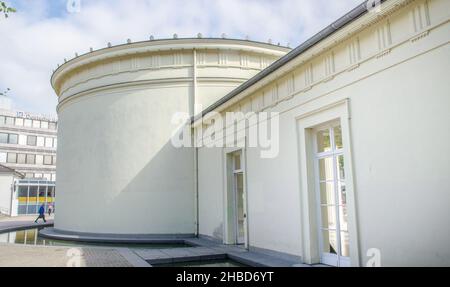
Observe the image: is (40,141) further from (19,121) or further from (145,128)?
(145,128)

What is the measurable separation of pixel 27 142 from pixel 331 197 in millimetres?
50604

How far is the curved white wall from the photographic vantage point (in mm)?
12672

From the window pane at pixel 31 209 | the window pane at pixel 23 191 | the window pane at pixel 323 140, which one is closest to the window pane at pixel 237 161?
the window pane at pixel 323 140

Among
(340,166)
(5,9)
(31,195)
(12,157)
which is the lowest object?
(340,166)

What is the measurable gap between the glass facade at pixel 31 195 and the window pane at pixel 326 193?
32.2 m

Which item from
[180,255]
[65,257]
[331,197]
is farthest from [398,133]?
[65,257]

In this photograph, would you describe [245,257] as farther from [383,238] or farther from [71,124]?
[71,124]

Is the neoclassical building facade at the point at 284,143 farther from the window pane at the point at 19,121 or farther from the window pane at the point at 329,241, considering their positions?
the window pane at the point at 19,121

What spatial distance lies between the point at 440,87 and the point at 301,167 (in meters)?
3.14

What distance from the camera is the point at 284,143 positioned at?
788 cm

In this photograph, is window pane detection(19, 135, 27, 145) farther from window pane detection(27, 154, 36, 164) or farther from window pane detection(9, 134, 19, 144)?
window pane detection(27, 154, 36, 164)

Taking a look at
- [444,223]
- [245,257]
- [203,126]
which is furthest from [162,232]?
[444,223]

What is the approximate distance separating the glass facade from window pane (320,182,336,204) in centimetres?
3224

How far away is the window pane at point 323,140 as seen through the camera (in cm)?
715
